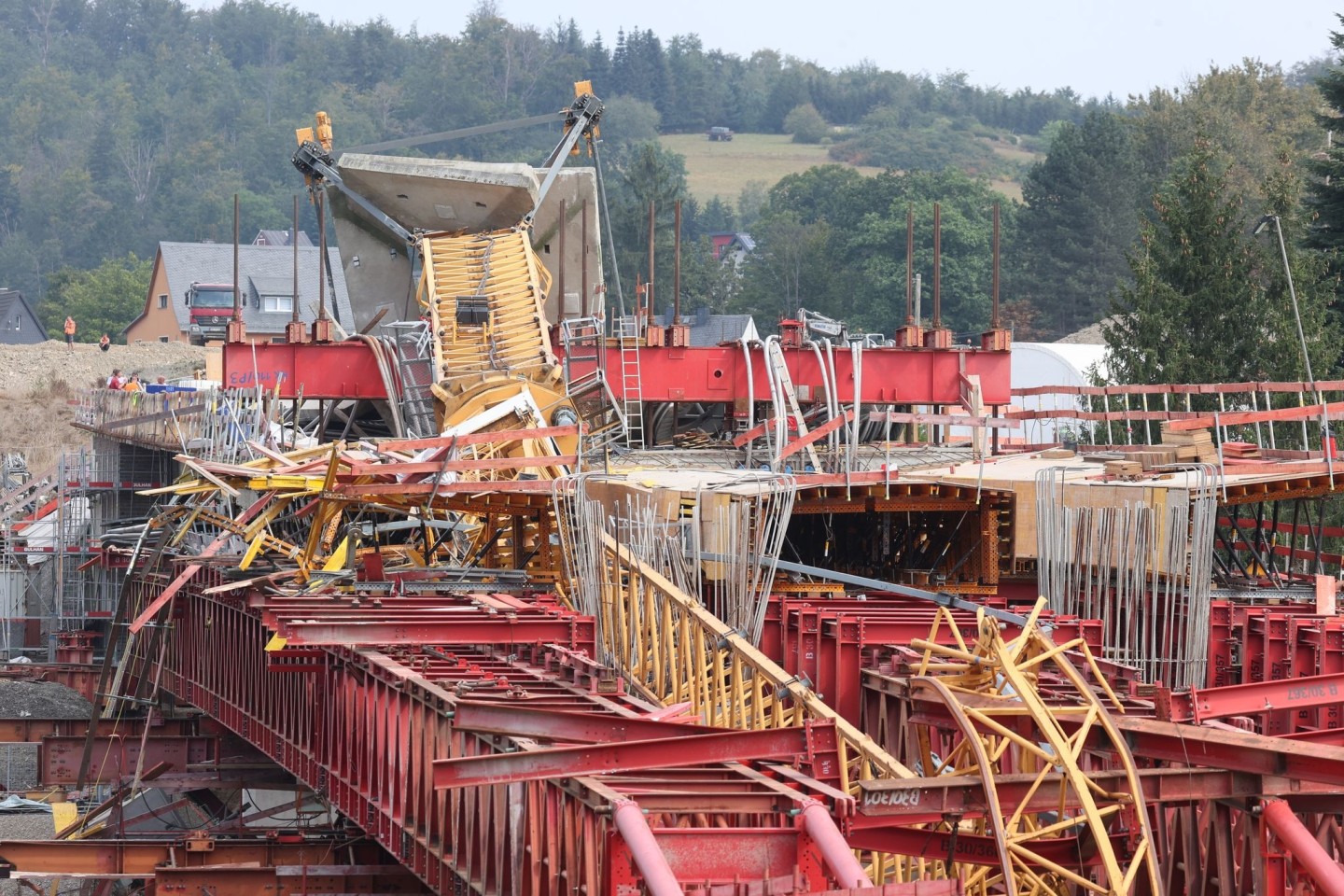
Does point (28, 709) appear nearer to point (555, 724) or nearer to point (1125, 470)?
point (1125, 470)

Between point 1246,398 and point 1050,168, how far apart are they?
75829mm

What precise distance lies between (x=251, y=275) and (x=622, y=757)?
409ft

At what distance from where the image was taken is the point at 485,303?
45.5 meters

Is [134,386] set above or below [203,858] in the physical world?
above

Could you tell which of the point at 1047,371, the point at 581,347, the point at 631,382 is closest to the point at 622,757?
the point at 581,347

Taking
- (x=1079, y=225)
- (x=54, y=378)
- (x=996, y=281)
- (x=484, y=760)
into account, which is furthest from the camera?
(x=1079, y=225)

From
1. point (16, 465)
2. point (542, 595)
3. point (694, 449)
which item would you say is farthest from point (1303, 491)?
point (16, 465)

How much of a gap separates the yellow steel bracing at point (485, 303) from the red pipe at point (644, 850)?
2847cm

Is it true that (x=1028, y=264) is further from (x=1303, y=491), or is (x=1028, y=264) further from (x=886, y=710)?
(x=886, y=710)

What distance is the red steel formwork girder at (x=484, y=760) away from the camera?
15102 millimetres

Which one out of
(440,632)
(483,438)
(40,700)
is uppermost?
(483,438)

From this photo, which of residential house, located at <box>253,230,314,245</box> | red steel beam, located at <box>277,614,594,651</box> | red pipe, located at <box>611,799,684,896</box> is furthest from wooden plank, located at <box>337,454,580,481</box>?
residential house, located at <box>253,230,314,245</box>

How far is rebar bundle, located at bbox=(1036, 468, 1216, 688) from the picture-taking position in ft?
87.5

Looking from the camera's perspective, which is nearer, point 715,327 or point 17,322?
point 715,327
